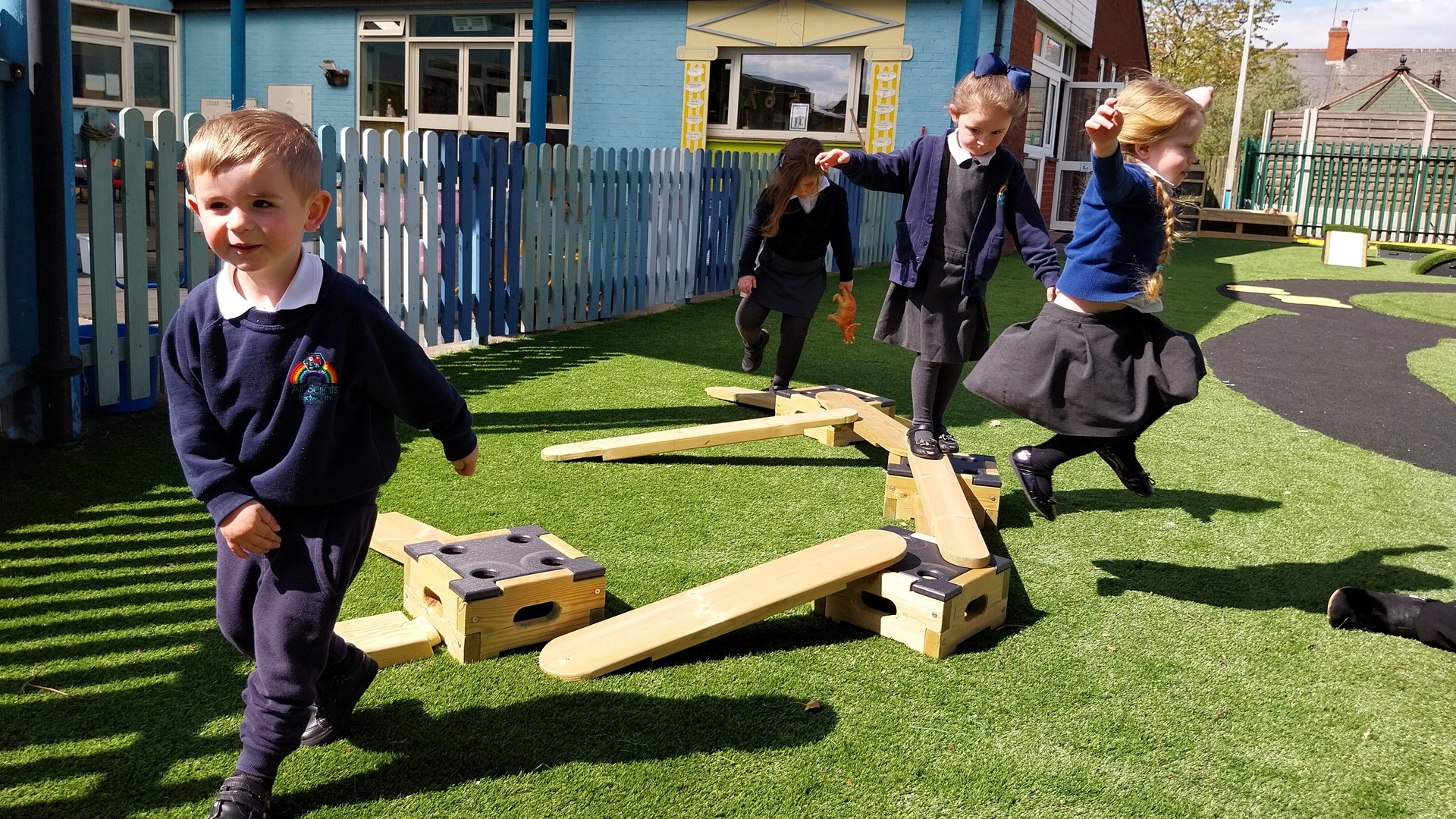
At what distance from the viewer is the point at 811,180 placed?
649cm

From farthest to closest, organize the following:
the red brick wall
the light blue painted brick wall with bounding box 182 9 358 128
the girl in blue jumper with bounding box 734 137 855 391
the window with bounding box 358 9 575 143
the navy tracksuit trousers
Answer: the light blue painted brick wall with bounding box 182 9 358 128 → the window with bounding box 358 9 575 143 → the red brick wall → the girl in blue jumper with bounding box 734 137 855 391 → the navy tracksuit trousers

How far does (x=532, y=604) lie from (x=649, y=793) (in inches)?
33.2

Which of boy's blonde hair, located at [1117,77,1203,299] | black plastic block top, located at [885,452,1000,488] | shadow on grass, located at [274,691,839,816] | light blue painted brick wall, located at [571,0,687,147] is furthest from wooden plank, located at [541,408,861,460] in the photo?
light blue painted brick wall, located at [571,0,687,147]

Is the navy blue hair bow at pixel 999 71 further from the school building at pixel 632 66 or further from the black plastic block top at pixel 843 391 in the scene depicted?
the school building at pixel 632 66

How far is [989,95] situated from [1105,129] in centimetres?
139

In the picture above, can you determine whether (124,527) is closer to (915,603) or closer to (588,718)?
(588,718)

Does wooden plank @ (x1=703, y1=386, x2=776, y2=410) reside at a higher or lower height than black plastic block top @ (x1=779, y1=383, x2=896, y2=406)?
lower

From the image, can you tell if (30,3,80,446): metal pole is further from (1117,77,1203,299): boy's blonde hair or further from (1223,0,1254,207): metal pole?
(1223,0,1254,207): metal pole

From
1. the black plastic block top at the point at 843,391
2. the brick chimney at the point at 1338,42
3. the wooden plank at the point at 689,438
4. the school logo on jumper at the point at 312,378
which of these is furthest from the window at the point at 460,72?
the brick chimney at the point at 1338,42

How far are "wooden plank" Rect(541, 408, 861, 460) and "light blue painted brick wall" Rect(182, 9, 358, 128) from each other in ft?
52.5

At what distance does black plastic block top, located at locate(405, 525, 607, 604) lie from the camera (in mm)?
3021

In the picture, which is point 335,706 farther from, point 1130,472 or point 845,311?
point 845,311

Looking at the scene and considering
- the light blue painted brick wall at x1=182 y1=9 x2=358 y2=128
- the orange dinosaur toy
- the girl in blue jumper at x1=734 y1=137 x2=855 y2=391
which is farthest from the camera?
the light blue painted brick wall at x1=182 y1=9 x2=358 y2=128

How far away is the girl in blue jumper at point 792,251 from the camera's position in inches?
258
